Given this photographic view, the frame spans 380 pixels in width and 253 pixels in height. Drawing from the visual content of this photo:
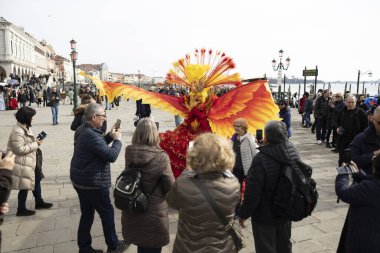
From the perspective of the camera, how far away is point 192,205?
1.96 m

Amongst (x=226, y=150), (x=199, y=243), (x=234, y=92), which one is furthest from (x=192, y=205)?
(x=234, y=92)

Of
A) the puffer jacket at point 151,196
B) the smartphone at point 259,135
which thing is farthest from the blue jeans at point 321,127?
the puffer jacket at point 151,196

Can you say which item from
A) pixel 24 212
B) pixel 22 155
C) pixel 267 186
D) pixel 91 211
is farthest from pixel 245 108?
pixel 24 212

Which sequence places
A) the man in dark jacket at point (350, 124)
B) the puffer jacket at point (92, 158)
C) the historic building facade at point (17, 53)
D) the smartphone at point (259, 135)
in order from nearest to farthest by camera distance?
the puffer jacket at point (92, 158) → the smartphone at point (259, 135) → the man in dark jacket at point (350, 124) → the historic building facade at point (17, 53)

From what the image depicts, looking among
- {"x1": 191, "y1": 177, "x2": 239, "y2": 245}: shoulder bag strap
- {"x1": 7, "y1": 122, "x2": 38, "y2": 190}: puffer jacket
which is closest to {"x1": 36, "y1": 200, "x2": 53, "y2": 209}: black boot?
{"x1": 7, "y1": 122, "x2": 38, "y2": 190}: puffer jacket

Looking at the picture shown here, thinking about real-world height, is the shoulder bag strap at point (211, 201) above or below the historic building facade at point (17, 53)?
below

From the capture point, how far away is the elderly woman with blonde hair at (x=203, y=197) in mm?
1958

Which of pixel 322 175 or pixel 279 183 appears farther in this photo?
pixel 322 175

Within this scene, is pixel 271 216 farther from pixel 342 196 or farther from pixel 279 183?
pixel 342 196

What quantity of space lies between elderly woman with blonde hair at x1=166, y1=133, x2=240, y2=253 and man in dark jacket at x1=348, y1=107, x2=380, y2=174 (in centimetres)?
181

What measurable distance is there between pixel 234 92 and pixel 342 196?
2.61m

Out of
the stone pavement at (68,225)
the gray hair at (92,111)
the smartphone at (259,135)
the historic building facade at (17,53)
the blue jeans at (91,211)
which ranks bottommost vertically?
the stone pavement at (68,225)

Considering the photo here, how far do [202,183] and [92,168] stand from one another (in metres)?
1.57

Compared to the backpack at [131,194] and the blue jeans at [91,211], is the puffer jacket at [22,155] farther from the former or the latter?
the backpack at [131,194]
